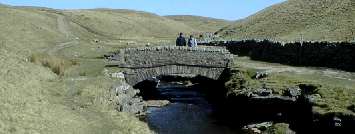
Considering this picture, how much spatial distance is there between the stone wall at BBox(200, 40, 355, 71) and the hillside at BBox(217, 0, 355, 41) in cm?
814

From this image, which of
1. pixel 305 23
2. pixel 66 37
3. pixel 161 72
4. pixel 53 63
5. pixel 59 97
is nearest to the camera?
pixel 59 97

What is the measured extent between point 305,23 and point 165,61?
4086 cm

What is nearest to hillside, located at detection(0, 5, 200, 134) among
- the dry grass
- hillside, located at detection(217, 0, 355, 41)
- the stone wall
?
the dry grass

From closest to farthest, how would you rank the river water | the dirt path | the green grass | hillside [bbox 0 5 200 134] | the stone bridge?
hillside [bbox 0 5 200 134], the green grass, the river water, the stone bridge, the dirt path

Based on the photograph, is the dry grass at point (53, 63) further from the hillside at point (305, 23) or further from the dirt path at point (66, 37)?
the hillside at point (305, 23)

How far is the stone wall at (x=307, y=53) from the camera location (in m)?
52.6

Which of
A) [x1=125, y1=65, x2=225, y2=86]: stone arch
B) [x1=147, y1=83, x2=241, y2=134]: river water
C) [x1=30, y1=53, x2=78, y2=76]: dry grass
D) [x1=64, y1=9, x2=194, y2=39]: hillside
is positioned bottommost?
[x1=147, y1=83, x2=241, y2=134]: river water

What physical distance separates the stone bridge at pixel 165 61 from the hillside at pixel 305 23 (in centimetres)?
2010

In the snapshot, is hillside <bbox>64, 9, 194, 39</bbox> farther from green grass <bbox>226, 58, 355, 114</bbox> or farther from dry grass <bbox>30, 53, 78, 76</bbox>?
green grass <bbox>226, 58, 355, 114</bbox>

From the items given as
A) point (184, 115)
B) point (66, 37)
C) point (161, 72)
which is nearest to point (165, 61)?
point (161, 72)

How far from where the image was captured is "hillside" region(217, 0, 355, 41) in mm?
75688

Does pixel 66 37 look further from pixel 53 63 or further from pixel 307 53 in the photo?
pixel 307 53

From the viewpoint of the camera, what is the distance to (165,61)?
5272 cm

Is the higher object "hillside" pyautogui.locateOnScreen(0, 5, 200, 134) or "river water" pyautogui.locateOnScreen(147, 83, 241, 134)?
"hillside" pyautogui.locateOnScreen(0, 5, 200, 134)
